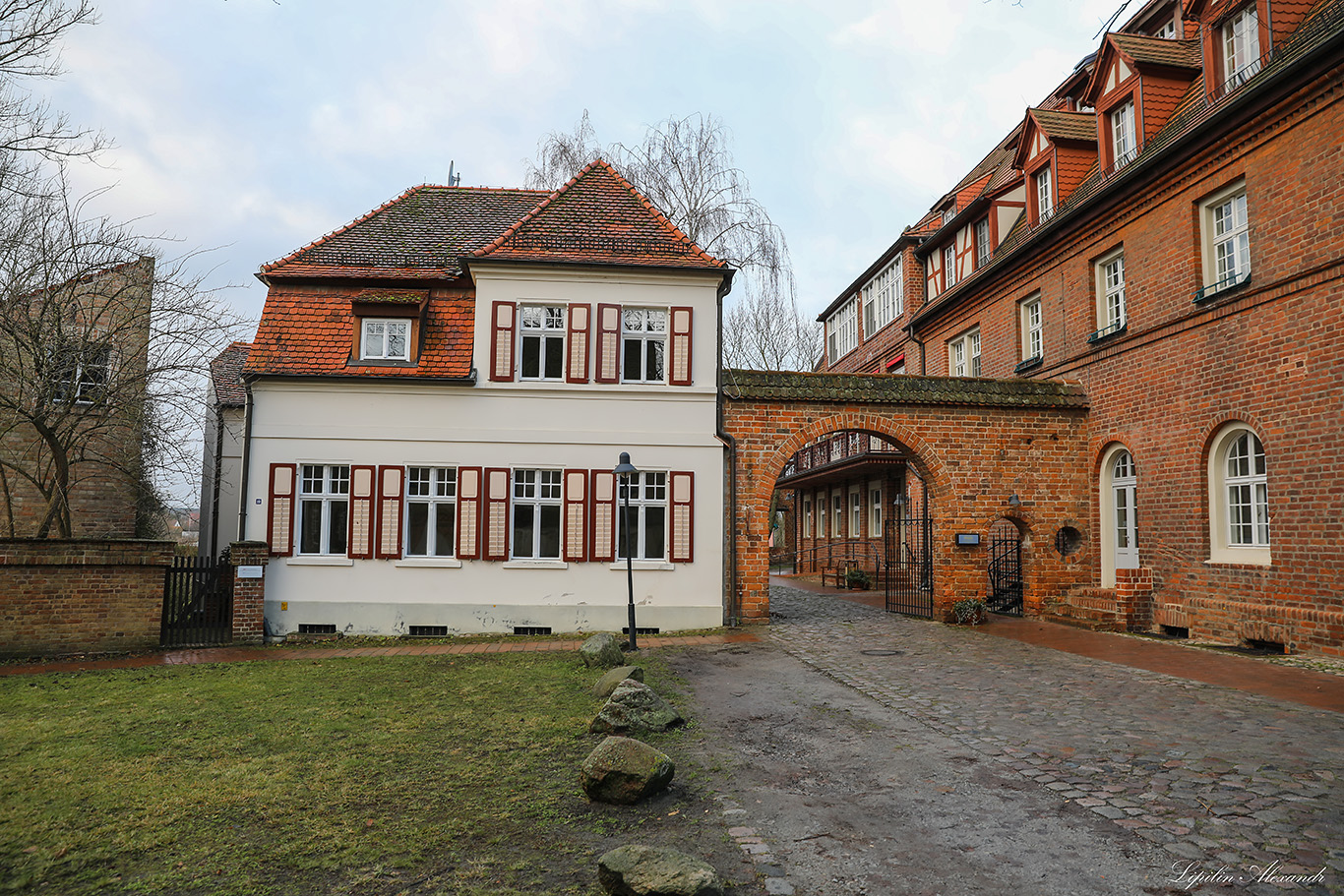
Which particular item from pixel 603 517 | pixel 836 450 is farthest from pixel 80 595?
pixel 836 450

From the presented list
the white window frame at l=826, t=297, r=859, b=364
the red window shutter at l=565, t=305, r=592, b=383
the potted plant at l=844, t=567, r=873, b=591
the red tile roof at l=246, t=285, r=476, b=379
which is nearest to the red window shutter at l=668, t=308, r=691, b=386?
the red window shutter at l=565, t=305, r=592, b=383

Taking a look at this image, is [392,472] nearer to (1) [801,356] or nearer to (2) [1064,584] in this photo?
(2) [1064,584]

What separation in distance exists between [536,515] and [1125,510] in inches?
435

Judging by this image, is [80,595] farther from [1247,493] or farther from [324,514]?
[1247,493]

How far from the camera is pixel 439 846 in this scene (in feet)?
15.0

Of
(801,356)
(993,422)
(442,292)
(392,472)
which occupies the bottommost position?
(392,472)

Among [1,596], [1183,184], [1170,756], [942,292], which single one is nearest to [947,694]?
[1170,756]

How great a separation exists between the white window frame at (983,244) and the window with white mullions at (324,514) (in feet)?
53.2

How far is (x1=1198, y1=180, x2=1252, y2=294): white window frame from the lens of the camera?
12430 mm

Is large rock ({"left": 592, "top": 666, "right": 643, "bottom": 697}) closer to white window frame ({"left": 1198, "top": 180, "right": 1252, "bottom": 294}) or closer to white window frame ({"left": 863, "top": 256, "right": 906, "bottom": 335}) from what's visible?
white window frame ({"left": 1198, "top": 180, "right": 1252, "bottom": 294})

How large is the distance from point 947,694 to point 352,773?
6.03m

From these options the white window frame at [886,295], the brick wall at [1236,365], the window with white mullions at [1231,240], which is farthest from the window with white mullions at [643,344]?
the white window frame at [886,295]

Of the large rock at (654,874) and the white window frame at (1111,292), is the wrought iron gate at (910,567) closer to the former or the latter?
the white window frame at (1111,292)

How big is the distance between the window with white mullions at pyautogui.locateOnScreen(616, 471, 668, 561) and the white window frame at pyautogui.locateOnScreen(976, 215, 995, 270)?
38.2 feet
